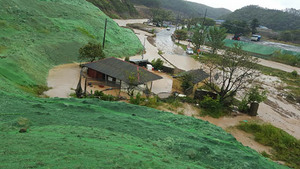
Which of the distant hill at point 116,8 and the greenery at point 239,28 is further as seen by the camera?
the greenery at point 239,28

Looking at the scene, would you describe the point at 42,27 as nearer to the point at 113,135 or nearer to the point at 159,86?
the point at 159,86

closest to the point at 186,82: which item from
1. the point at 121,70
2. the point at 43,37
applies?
the point at 121,70

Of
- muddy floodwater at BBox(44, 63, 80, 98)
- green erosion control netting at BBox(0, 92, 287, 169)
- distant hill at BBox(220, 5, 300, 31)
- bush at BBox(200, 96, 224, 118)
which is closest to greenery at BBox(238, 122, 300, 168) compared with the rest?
bush at BBox(200, 96, 224, 118)

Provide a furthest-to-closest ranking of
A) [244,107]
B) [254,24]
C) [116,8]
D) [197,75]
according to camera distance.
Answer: [254,24], [116,8], [197,75], [244,107]

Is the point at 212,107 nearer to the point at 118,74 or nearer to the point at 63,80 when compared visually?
the point at 118,74

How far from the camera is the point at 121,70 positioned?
74.2 ft

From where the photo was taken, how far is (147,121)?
1188 centimetres

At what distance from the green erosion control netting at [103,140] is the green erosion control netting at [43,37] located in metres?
5.96

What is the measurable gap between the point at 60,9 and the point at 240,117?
120ft

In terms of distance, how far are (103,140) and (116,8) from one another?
9365cm

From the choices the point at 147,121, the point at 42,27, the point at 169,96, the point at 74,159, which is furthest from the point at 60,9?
the point at 74,159

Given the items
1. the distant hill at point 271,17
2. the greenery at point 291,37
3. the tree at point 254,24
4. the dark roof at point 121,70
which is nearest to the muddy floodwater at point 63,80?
the dark roof at point 121,70

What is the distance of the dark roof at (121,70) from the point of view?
21536 millimetres

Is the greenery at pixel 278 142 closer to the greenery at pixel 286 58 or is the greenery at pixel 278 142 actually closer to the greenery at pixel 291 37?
the greenery at pixel 286 58
